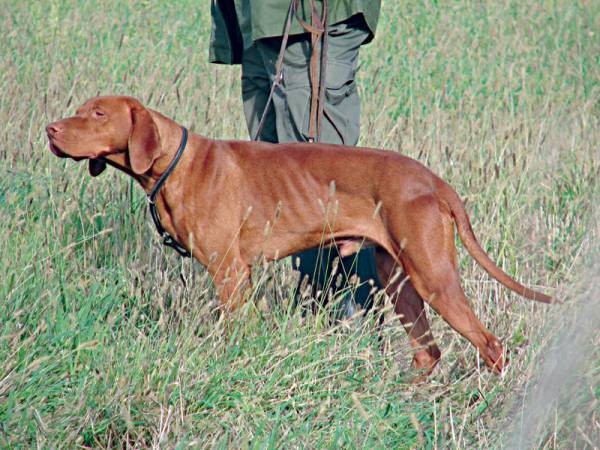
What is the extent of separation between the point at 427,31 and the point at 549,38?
116cm

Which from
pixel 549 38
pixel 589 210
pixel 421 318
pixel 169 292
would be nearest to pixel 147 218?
pixel 169 292

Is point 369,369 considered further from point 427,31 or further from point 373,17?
point 427,31

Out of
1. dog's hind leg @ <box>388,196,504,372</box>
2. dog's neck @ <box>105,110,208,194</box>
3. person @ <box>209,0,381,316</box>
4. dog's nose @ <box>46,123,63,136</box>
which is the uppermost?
person @ <box>209,0,381,316</box>

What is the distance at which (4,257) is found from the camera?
318cm

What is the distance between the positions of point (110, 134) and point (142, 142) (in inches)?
5.3

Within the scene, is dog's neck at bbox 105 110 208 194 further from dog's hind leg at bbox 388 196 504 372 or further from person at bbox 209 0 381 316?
dog's hind leg at bbox 388 196 504 372

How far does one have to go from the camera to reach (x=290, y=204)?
3.52 meters

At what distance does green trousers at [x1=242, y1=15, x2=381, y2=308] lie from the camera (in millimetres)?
3637

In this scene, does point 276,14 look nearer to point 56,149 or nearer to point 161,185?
point 161,185

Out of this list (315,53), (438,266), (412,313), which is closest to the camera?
(438,266)

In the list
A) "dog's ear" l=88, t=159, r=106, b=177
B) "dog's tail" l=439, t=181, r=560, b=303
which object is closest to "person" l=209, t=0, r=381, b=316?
"dog's tail" l=439, t=181, r=560, b=303

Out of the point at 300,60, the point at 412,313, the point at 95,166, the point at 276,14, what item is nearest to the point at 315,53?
the point at 300,60

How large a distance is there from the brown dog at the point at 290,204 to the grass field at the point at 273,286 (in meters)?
0.17

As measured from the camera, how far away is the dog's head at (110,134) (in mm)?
3283
